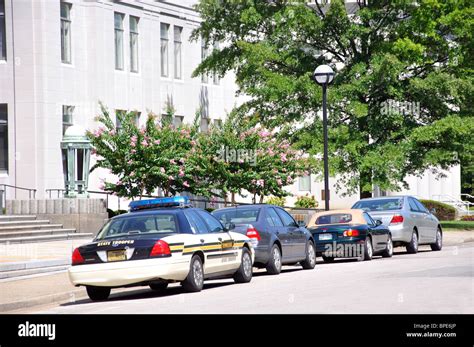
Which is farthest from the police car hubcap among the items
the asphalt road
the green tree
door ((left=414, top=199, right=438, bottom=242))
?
the green tree

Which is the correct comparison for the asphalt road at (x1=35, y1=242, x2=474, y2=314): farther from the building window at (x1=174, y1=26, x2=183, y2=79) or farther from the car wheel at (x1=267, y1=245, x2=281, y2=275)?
the building window at (x1=174, y1=26, x2=183, y2=79)

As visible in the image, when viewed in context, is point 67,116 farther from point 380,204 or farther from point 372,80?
point 380,204

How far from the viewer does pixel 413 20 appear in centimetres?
4419

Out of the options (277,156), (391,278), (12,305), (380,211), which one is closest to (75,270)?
(12,305)

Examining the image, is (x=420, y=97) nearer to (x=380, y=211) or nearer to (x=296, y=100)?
(x=296, y=100)

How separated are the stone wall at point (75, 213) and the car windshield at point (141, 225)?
59.8ft

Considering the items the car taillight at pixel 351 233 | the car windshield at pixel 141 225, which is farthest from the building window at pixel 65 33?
the car windshield at pixel 141 225

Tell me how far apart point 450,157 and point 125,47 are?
44.5 ft

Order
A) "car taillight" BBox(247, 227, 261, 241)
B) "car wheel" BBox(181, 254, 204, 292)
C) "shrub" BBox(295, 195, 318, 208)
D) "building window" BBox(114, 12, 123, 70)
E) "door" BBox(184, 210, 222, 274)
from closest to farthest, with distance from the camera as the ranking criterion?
"car wheel" BBox(181, 254, 204, 292) < "door" BBox(184, 210, 222, 274) < "car taillight" BBox(247, 227, 261, 241) < "building window" BBox(114, 12, 123, 70) < "shrub" BBox(295, 195, 318, 208)

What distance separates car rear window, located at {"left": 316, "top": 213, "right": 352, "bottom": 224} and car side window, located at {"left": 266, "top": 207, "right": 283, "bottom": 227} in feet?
14.4

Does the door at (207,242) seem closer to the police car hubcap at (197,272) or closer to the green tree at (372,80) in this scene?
the police car hubcap at (197,272)

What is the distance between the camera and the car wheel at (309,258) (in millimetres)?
25925

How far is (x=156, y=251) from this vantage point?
1886cm

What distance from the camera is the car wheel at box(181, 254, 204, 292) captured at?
1945cm
